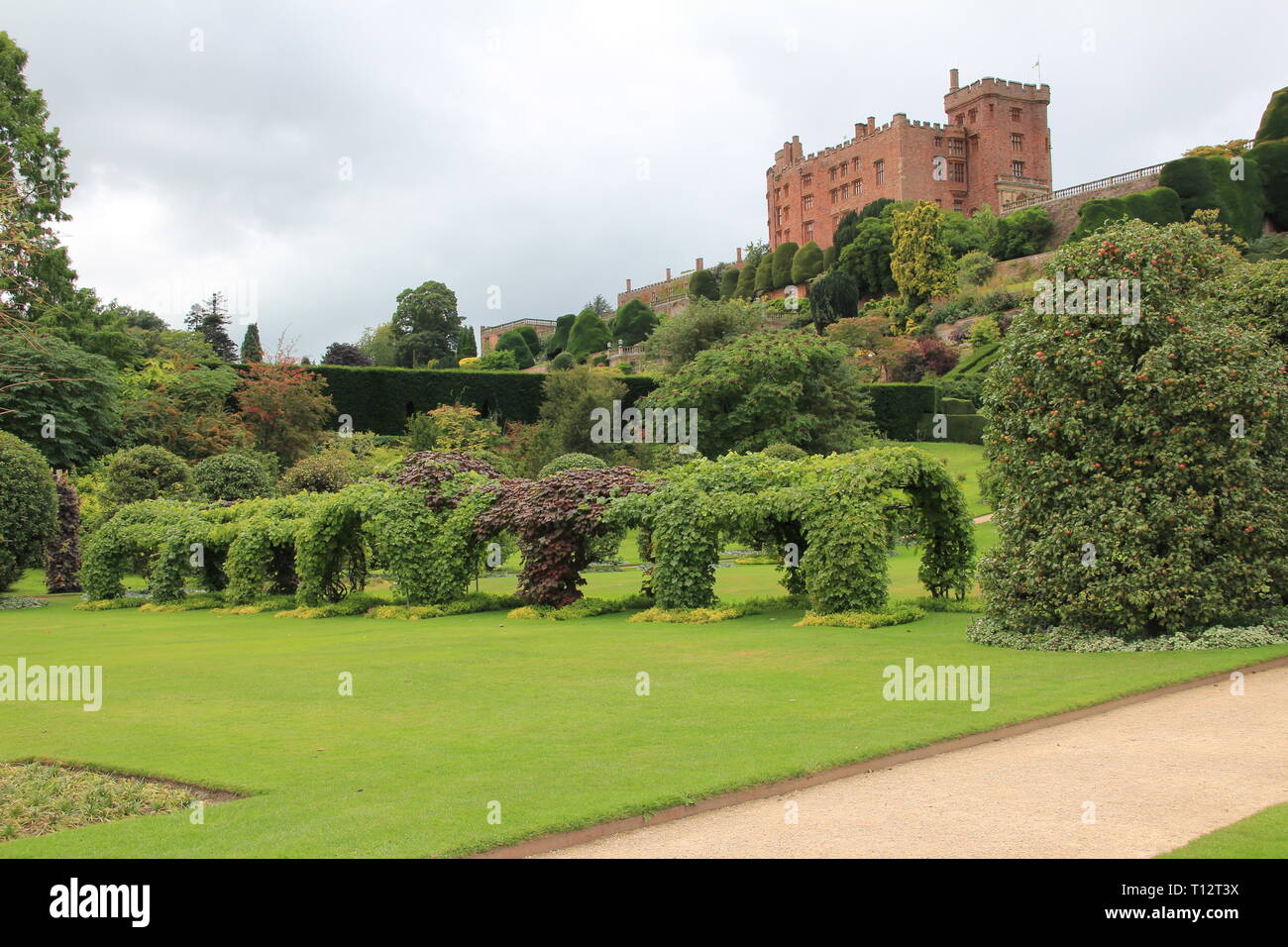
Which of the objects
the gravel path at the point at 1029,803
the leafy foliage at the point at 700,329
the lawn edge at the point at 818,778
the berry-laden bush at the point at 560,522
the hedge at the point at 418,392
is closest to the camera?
the gravel path at the point at 1029,803

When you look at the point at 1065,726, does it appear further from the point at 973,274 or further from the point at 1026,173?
the point at 1026,173

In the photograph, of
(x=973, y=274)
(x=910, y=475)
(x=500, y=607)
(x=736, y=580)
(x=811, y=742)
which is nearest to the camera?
(x=811, y=742)

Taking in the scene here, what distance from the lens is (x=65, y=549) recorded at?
27141 millimetres

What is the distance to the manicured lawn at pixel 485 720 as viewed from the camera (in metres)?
6.05

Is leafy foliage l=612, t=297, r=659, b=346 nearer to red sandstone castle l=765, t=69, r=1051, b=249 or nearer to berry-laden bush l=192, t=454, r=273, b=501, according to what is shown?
red sandstone castle l=765, t=69, r=1051, b=249

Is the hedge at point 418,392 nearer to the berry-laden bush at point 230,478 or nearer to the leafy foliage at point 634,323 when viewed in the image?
the berry-laden bush at point 230,478

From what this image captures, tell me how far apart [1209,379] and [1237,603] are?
2529 millimetres

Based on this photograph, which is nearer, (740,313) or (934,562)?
(934,562)

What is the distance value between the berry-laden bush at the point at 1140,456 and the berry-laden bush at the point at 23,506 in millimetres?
20680

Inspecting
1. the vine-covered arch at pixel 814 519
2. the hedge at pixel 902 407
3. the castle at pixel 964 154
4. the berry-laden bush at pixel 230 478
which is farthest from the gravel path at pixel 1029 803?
the castle at pixel 964 154

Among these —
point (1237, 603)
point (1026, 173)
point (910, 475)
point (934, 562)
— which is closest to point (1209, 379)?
point (1237, 603)

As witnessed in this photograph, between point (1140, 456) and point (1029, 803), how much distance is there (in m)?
6.64

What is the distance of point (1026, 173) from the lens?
3091 inches

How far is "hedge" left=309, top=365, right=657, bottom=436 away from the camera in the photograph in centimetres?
4359
